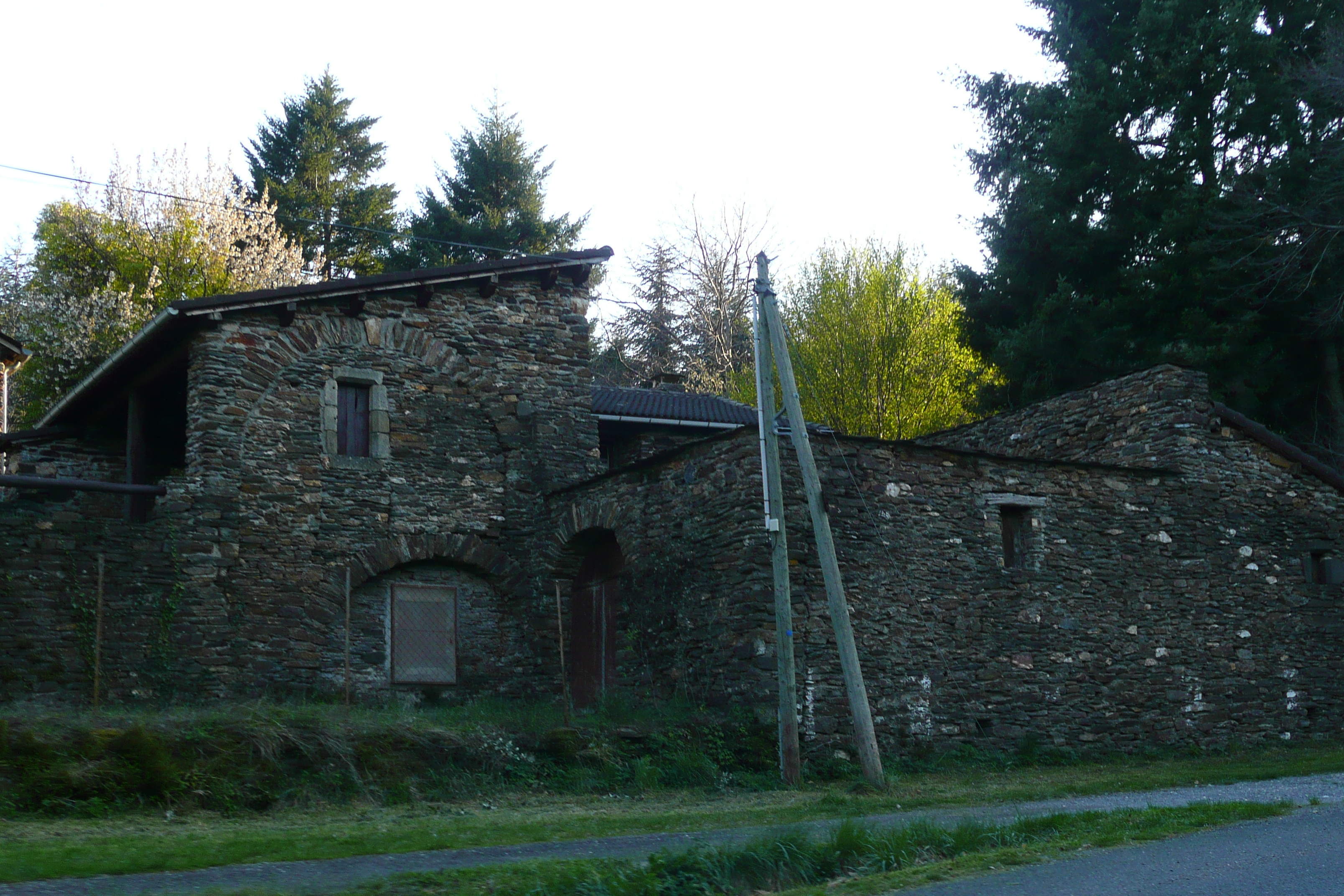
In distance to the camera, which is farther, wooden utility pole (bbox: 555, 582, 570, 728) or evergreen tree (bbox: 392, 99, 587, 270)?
evergreen tree (bbox: 392, 99, 587, 270)

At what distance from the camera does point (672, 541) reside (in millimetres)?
16250

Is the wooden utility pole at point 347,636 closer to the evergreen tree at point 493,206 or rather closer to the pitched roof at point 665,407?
the pitched roof at point 665,407

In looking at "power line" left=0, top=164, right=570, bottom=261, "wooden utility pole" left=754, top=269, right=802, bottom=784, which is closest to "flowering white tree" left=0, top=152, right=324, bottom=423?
"power line" left=0, top=164, right=570, bottom=261

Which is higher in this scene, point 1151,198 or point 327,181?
point 327,181

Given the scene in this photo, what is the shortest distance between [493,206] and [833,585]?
3031cm

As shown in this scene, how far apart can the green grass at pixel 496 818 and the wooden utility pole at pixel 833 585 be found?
1.54 ft

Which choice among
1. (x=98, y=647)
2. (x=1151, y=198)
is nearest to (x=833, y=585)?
(x=98, y=647)

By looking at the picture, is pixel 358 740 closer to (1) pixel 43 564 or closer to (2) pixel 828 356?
Answer: (1) pixel 43 564

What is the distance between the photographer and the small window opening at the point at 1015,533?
55.4 ft

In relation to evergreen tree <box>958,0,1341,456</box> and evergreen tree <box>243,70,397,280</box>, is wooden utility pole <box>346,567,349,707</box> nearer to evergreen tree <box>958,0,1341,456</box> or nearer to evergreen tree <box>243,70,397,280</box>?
evergreen tree <box>958,0,1341,456</box>

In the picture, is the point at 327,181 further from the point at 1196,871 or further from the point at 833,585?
the point at 1196,871

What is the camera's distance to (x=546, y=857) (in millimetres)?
8633

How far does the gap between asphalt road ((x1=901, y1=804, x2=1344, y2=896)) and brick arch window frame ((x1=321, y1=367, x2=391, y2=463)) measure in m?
12.1

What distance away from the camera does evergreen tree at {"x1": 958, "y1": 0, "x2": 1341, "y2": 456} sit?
24.1m
